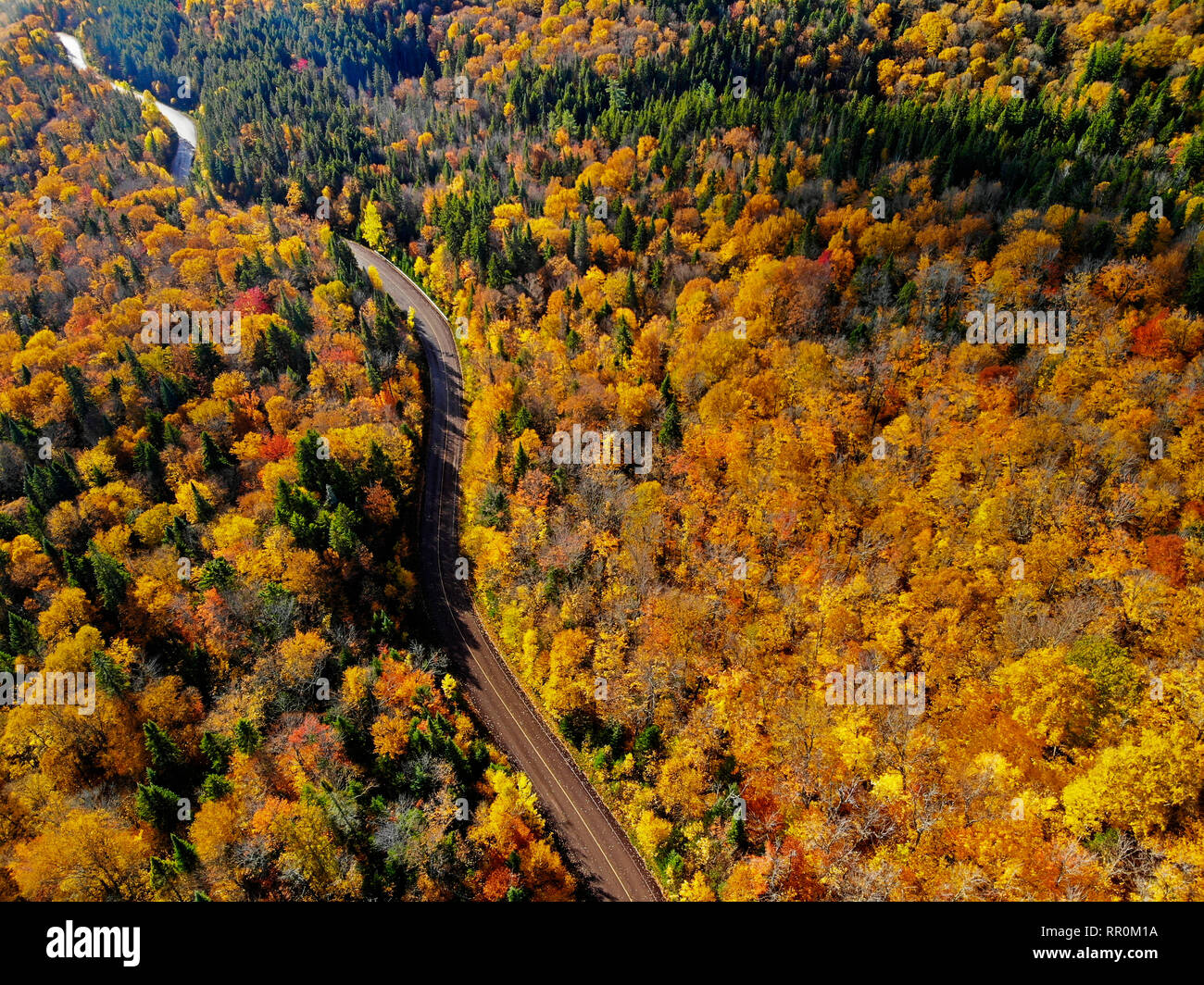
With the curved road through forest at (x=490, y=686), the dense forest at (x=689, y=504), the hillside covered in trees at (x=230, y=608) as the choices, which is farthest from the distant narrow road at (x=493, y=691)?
the hillside covered in trees at (x=230, y=608)

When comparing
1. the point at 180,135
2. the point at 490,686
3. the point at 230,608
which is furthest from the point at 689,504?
the point at 180,135

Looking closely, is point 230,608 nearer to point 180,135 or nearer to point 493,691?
A: point 493,691

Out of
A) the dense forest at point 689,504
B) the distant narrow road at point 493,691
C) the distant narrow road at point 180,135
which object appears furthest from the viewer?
the distant narrow road at point 180,135

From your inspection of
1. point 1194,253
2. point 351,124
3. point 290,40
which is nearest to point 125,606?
point 1194,253

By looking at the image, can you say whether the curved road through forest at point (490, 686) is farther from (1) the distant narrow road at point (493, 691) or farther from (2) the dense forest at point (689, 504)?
(2) the dense forest at point (689, 504)

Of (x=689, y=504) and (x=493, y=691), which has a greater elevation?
(x=689, y=504)

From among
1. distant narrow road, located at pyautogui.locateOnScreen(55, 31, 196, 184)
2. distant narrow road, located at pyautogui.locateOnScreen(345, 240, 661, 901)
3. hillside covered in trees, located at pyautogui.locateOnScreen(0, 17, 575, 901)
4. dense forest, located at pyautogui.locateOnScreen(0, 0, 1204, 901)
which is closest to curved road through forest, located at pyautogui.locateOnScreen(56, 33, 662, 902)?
distant narrow road, located at pyautogui.locateOnScreen(345, 240, 661, 901)

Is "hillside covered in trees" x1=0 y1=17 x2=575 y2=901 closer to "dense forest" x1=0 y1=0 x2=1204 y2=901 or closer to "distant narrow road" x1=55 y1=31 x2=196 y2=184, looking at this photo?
"dense forest" x1=0 y1=0 x2=1204 y2=901
